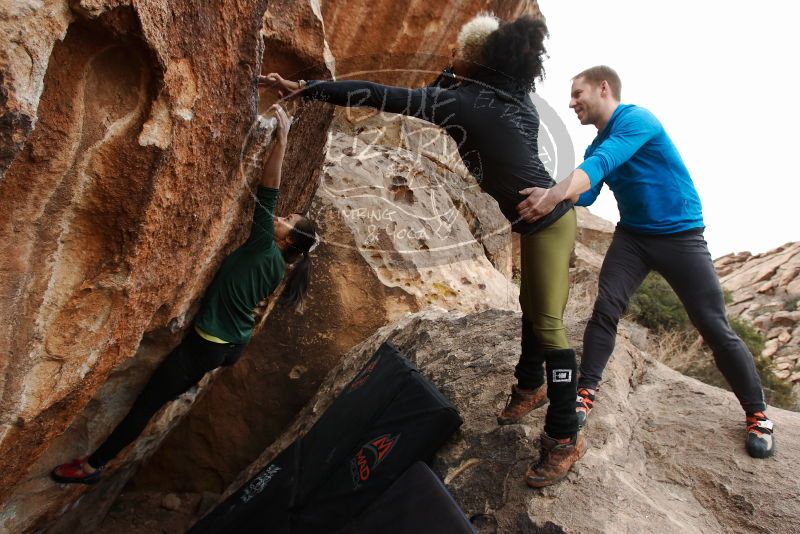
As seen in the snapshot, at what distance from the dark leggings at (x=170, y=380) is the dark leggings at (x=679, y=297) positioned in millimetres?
1897

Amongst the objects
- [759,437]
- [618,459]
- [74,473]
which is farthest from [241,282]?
[759,437]

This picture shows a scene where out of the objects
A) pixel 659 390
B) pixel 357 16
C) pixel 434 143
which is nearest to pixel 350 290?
pixel 659 390

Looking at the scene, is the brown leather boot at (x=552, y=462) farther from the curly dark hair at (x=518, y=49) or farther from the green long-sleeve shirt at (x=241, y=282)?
the green long-sleeve shirt at (x=241, y=282)

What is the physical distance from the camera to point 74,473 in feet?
9.19

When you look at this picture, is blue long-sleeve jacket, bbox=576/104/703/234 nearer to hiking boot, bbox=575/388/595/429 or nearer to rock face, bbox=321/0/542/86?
hiking boot, bbox=575/388/595/429

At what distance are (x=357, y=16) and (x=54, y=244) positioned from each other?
599cm

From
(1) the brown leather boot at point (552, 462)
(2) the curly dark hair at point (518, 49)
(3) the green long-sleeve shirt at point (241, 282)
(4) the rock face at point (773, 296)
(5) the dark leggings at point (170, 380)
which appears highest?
(2) the curly dark hair at point (518, 49)

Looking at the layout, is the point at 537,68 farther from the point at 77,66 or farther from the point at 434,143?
the point at 434,143

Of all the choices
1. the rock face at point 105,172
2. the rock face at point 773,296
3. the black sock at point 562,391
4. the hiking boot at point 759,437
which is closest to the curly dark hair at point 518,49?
the rock face at point 105,172

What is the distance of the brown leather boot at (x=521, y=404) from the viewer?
2617 mm

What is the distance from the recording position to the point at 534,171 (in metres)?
2.16

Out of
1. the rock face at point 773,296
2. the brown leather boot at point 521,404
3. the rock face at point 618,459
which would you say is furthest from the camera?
the rock face at point 773,296

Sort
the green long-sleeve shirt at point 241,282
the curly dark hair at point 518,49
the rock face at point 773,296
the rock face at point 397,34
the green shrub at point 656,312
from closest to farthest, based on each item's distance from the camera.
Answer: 1. the curly dark hair at point 518,49
2. the green long-sleeve shirt at point 241,282
3. the rock face at point 397,34
4. the green shrub at point 656,312
5. the rock face at point 773,296

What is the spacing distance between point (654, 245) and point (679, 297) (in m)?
0.26
